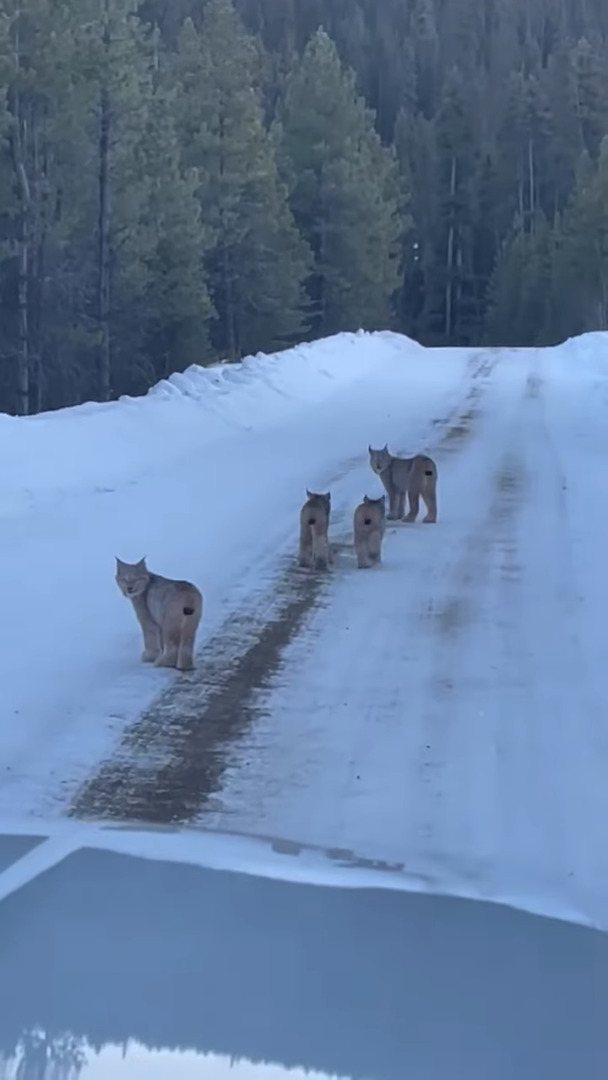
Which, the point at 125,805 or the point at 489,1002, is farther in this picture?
the point at 125,805

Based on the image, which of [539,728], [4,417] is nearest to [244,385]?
[4,417]

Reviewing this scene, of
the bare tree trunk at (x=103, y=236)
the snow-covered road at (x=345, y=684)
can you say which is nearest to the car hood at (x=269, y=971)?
the snow-covered road at (x=345, y=684)

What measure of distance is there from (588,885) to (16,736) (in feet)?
9.04

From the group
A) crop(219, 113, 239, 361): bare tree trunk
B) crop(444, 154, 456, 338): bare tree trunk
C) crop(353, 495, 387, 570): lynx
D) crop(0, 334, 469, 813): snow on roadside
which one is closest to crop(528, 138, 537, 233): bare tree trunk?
crop(444, 154, 456, 338): bare tree trunk

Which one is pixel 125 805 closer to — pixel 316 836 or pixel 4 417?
pixel 316 836

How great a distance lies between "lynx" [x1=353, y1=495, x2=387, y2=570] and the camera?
36.7 feet

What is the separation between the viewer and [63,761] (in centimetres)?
675

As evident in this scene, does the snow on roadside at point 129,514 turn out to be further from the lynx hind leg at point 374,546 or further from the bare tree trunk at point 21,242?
the bare tree trunk at point 21,242

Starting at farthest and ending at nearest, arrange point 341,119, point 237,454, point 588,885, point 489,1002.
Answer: point 341,119, point 237,454, point 588,885, point 489,1002

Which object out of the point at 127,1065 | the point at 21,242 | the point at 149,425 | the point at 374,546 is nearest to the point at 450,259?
the point at 21,242

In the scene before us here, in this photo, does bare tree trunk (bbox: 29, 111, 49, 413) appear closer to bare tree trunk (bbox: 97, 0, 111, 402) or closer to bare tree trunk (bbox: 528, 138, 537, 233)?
bare tree trunk (bbox: 97, 0, 111, 402)

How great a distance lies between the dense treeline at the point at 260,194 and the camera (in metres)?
36.3

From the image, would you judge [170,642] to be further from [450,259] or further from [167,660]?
[450,259]

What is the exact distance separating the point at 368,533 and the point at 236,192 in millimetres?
38291
